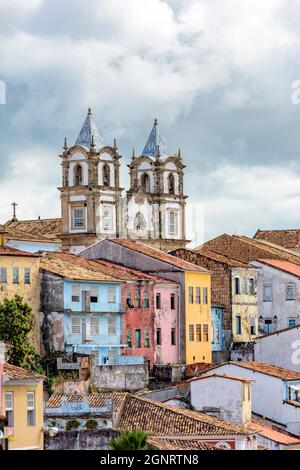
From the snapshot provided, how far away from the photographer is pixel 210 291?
75938mm

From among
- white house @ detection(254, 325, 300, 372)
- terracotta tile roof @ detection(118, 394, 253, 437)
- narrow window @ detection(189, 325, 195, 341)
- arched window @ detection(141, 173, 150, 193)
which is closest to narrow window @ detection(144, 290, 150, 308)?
narrow window @ detection(189, 325, 195, 341)

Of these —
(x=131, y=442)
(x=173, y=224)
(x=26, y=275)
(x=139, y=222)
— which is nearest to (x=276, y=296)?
(x=26, y=275)

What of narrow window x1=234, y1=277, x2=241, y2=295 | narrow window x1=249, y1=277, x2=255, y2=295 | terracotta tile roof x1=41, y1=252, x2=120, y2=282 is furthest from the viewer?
narrow window x1=249, y1=277, x2=255, y2=295

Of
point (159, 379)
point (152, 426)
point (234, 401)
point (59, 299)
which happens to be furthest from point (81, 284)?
point (152, 426)

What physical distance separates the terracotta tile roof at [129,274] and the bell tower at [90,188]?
2983cm

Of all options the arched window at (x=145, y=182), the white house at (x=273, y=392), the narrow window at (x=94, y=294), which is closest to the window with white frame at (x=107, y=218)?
the arched window at (x=145, y=182)

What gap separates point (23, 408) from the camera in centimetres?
4178

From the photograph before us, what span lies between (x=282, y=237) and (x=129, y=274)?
110ft

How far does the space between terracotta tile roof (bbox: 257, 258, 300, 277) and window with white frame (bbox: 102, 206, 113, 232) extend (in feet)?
69.0

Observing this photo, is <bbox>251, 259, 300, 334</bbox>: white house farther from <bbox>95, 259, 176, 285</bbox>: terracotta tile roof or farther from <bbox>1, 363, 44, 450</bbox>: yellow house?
<bbox>1, 363, 44, 450</bbox>: yellow house

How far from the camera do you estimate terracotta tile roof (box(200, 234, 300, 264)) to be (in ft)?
284

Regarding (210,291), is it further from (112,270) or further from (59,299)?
(59,299)

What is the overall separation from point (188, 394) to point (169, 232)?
169 feet

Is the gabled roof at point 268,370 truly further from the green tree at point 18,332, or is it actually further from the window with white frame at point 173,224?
the window with white frame at point 173,224
